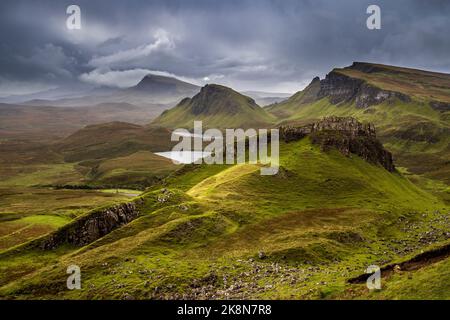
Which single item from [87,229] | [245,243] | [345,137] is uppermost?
[345,137]

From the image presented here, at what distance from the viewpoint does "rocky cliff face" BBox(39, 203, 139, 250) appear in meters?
75.8

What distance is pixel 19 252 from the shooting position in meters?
73.8

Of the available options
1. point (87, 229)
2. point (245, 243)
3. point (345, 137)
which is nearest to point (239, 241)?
point (245, 243)

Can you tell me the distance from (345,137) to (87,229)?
92320mm

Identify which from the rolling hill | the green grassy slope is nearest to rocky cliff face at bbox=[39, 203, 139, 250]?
the rolling hill

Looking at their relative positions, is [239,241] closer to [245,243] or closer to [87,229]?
[245,243]

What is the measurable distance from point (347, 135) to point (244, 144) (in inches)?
1528

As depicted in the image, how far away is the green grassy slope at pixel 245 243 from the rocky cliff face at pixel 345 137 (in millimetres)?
18649

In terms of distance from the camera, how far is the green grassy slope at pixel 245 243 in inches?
2137

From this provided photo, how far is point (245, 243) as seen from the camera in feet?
239

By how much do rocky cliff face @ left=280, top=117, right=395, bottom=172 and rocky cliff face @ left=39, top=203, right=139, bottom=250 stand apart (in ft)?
258
